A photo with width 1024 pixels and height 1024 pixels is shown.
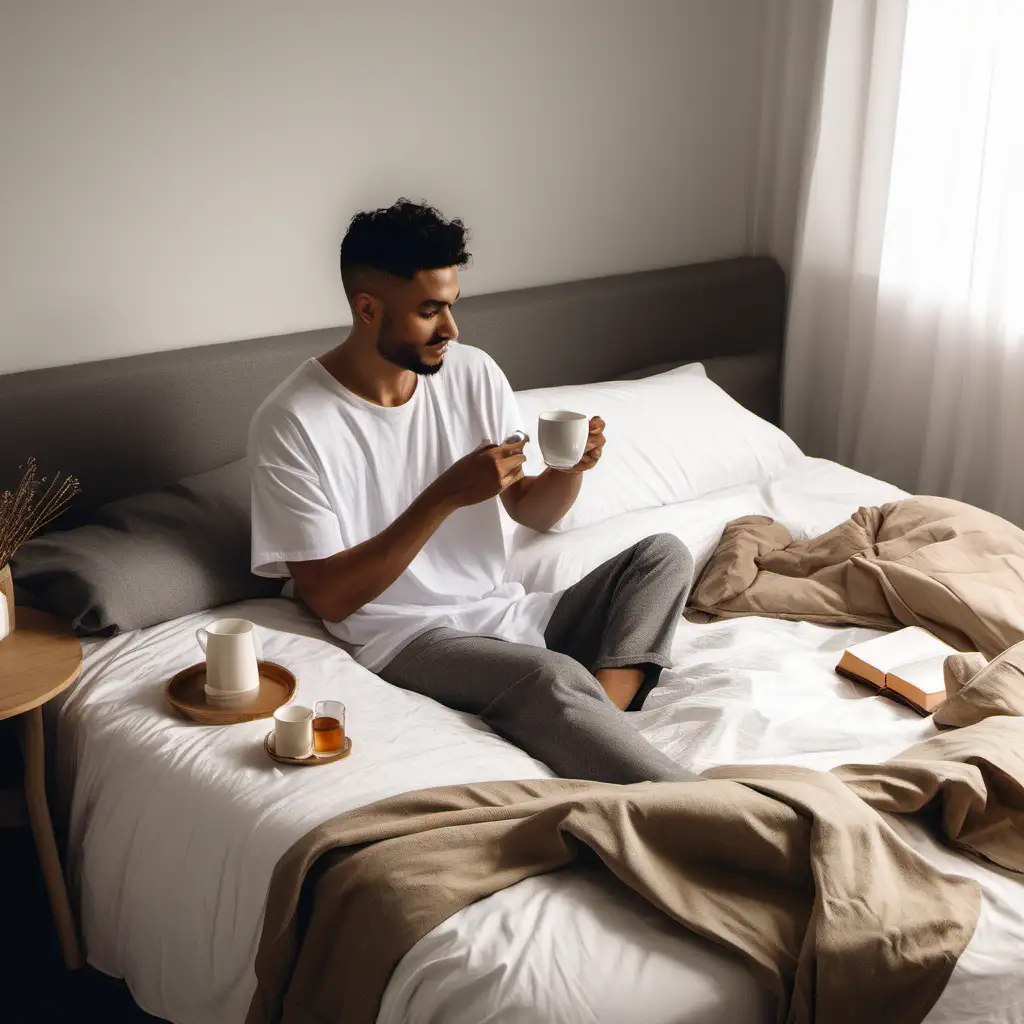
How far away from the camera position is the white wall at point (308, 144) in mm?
2295

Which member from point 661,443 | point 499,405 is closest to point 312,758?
point 499,405

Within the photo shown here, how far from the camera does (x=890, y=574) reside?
2.31 meters

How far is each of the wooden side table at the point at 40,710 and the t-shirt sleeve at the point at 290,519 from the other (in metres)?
0.34

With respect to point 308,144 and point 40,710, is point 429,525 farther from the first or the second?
point 308,144

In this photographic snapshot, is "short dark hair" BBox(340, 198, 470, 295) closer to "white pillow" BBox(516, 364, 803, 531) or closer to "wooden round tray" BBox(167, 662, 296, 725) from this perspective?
"white pillow" BBox(516, 364, 803, 531)

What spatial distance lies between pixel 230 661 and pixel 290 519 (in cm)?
27

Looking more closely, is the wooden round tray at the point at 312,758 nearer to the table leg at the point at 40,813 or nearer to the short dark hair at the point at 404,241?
the table leg at the point at 40,813

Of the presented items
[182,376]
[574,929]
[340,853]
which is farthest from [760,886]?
[182,376]

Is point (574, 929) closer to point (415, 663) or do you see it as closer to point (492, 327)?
point (415, 663)

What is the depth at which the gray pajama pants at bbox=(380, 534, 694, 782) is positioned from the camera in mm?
1785

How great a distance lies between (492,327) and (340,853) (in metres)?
1.60

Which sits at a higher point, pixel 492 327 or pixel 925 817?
pixel 492 327

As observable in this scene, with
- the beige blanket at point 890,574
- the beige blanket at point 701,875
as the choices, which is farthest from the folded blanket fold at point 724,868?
the beige blanket at point 890,574

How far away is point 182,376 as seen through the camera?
8.00 feet
